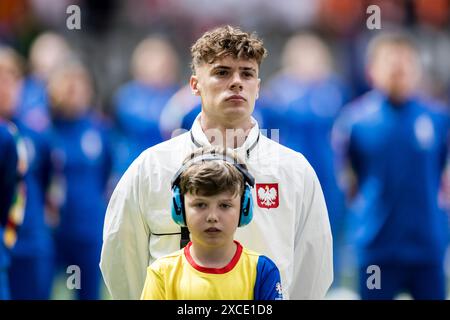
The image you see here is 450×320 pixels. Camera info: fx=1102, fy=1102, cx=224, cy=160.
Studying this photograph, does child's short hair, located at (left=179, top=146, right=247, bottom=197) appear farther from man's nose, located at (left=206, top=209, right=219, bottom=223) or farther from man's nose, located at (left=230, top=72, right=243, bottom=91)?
man's nose, located at (left=230, top=72, right=243, bottom=91)

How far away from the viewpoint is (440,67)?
12.1m

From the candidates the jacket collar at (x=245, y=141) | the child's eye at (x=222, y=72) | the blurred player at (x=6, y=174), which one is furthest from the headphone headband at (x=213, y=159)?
the blurred player at (x=6, y=174)

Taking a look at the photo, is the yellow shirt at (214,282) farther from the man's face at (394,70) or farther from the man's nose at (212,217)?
the man's face at (394,70)

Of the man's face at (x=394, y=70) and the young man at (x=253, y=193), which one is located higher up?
the man's face at (x=394, y=70)

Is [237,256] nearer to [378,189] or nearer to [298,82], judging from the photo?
[378,189]

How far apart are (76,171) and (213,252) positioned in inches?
186

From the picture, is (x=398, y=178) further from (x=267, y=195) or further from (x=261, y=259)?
(x=261, y=259)

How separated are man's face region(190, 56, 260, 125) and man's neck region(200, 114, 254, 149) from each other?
18mm

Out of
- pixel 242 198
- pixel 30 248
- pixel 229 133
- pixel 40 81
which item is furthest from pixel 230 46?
pixel 40 81

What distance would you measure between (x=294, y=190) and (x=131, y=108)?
5.95 metres

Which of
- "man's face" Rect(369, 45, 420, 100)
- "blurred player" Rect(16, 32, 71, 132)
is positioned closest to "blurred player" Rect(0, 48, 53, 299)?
"blurred player" Rect(16, 32, 71, 132)

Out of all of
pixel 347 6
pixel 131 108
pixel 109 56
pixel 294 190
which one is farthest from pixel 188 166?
pixel 347 6

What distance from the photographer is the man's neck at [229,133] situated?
3.83 metres

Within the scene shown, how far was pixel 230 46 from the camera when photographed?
3779 mm
